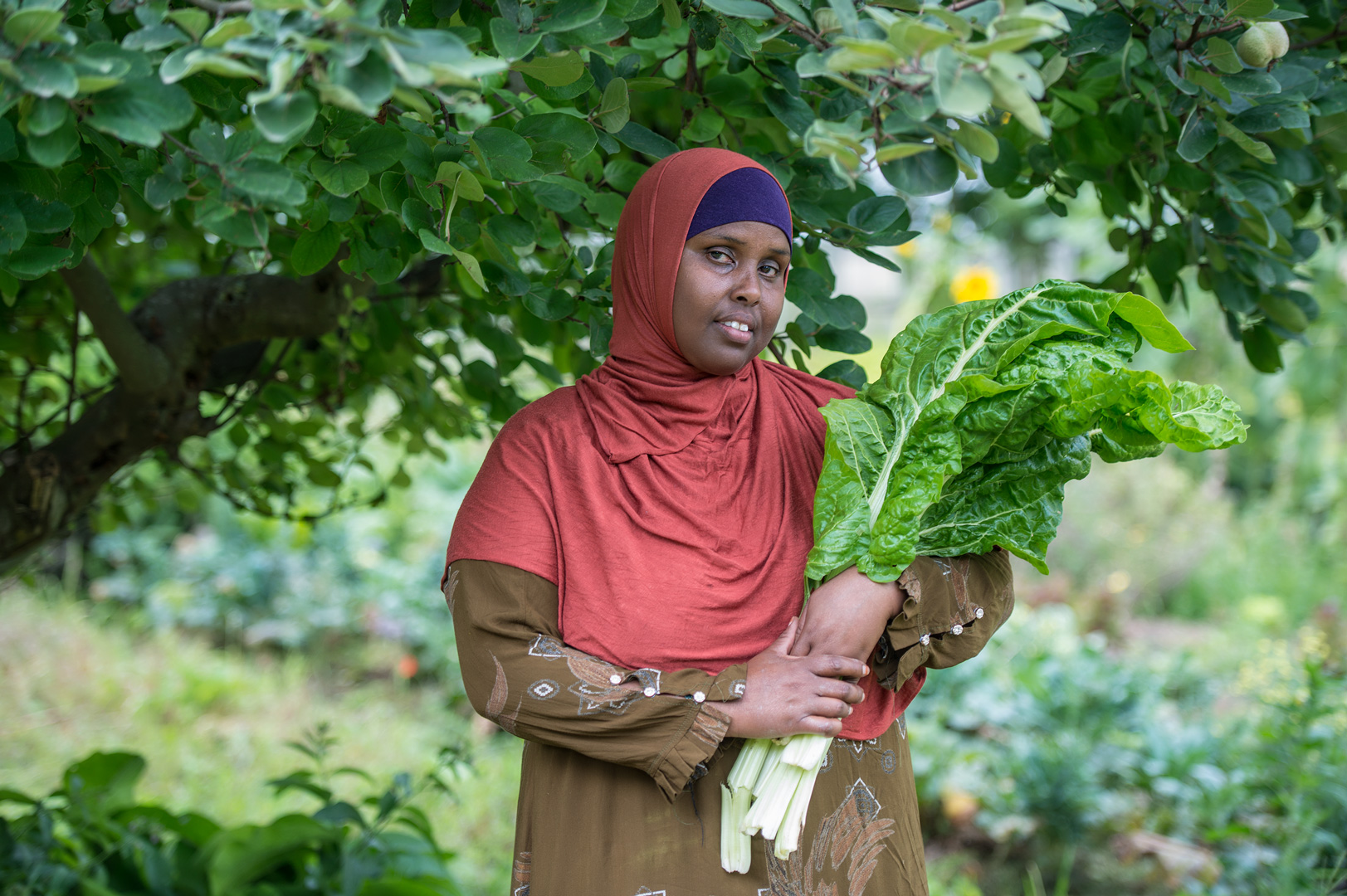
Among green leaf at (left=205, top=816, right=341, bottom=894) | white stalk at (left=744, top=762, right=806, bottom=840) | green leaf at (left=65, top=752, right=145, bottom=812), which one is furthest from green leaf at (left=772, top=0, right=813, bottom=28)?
green leaf at (left=65, top=752, right=145, bottom=812)

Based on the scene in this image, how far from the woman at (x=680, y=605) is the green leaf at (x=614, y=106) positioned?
9 cm

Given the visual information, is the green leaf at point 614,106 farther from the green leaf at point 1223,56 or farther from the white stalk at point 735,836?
the white stalk at point 735,836

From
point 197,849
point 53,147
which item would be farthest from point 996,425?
point 197,849

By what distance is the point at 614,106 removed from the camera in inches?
60.6

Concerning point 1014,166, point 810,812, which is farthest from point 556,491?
point 1014,166

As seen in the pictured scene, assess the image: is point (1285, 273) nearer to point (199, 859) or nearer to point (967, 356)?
point (967, 356)

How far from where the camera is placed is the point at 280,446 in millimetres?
2883

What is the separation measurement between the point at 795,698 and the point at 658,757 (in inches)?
8.3

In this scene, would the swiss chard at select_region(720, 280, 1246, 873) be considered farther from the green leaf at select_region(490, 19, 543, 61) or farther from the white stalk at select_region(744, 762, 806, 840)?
the green leaf at select_region(490, 19, 543, 61)

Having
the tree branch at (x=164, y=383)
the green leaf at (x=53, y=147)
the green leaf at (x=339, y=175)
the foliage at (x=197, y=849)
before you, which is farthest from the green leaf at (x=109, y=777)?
the green leaf at (x=53, y=147)

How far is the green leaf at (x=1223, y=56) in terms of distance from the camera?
1506 millimetres

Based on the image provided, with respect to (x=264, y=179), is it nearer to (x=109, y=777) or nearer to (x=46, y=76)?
(x=46, y=76)

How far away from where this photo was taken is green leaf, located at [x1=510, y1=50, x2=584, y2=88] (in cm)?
131

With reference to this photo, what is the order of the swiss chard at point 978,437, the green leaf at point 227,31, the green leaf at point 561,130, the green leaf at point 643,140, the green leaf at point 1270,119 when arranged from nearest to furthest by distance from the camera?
the green leaf at point 227,31, the swiss chard at point 978,437, the green leaf at point 561,130, the green leaf at point 1270,119, the green leaf at point 643,140
